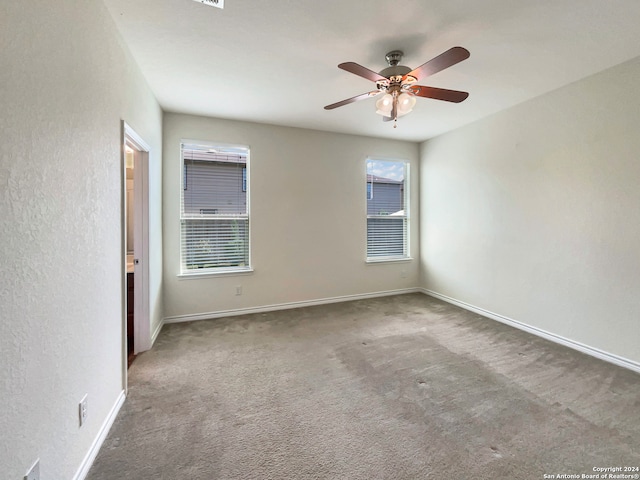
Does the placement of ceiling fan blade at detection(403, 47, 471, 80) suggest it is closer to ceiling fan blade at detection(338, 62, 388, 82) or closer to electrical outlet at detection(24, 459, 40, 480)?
ceiling fan blade at detection(338, 62, 388, 82)

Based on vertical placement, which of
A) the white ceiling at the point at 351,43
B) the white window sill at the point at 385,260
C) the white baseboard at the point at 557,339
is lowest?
the white baseboard at the point at 557,339

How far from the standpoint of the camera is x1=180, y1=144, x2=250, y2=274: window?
364 cm

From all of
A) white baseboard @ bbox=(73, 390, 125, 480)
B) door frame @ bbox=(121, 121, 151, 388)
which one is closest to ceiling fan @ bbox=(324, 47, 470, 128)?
door frame @ bbox=(121, 121, 151, 388)

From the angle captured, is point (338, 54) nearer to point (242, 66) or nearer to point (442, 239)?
point (242, 66)

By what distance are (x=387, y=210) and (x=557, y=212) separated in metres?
2.31

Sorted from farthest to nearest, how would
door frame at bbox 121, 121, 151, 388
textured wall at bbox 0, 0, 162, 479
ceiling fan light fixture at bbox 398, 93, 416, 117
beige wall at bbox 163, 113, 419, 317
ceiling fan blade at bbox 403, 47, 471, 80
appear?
beige wall at bbox 163, 113, 419, 317, door frame at bbox 121, 121, 151, 388, ceiling fan light fixture at bbox 398, 93, 416, 117, ceiling fan blade at bbox 403, 47, 471, 80, textured wall at bbox 0, 0, 162, 479

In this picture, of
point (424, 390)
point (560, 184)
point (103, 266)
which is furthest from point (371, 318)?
point (103, 266)

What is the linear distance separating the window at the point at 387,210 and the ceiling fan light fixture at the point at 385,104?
2.28m

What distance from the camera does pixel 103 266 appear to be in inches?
68.5

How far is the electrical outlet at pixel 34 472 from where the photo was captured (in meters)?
1.04

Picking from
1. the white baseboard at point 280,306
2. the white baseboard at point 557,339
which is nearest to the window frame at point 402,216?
the white baseboard at point 280,306

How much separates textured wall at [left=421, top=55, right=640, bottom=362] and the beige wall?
1306 millimetres

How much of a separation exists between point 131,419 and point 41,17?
2.22m

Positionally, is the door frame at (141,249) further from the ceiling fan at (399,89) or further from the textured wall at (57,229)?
the ceiling fan at (399,89)
